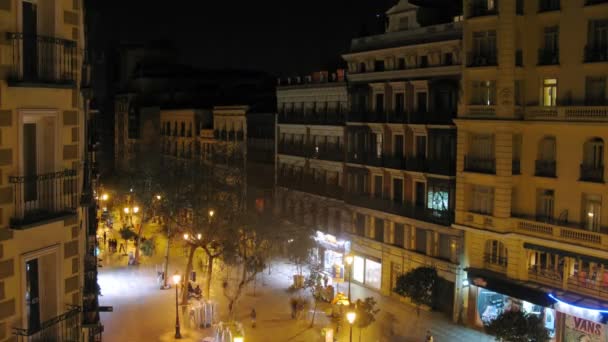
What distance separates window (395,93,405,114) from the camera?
4525cm

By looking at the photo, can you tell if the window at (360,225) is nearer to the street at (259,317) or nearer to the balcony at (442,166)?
the street at (259,317)

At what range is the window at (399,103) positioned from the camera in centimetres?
4525

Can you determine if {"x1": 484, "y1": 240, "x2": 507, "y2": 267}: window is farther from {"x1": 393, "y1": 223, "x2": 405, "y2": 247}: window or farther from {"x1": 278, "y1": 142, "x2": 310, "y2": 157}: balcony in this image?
{"x1": 278, "y1": 142, "x2": 310, "y2": 157}: balcony

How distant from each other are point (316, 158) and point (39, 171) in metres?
45.3

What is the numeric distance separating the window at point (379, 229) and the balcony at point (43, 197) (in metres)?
37.2

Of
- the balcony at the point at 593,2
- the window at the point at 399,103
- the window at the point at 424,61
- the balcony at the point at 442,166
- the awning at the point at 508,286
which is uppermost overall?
the balcony at the point at 593,2

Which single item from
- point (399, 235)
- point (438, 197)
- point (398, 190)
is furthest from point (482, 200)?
point (399, 235)

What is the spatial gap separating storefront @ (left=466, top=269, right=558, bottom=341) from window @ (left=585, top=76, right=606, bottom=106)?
949 centimetres

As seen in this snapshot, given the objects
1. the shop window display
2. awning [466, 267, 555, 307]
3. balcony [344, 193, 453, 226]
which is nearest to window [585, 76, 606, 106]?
awning [466, 267, 555, 307]

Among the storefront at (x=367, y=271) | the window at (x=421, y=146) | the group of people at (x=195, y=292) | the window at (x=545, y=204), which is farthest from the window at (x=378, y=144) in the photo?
the group of people at (x=195, y=292)

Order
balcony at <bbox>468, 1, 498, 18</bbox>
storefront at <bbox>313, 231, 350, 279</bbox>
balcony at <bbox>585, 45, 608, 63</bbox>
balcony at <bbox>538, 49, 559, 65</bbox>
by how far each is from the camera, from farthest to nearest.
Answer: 1. storefront at <bbox>313, 231, 350, 279</bbox>
2. balcony at <bbox>468, 1, 498, 18</bbox>
3. balcony at <bbox>538, 49, 559, 65</bbox>
4. balcony at <bbox>585, 45, 608, 63</bbox>

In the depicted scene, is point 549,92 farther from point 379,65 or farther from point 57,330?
point 57,330

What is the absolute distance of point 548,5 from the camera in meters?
35.8

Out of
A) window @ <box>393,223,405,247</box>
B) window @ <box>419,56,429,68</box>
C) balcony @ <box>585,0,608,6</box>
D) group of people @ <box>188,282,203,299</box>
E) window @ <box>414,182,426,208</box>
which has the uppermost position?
balcony @ <box>585,0,608,6</box>
